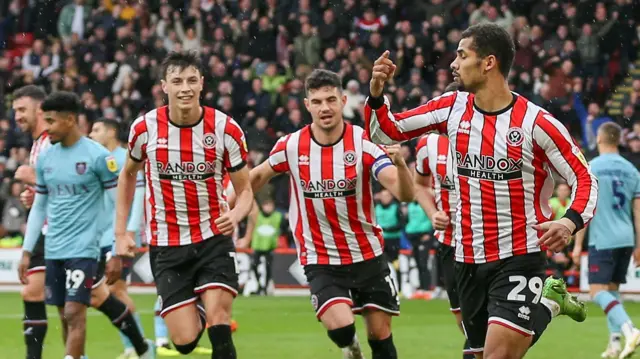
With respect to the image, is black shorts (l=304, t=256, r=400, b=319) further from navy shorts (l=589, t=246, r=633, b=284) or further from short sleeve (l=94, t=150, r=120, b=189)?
navy shorts (l=589, t=246, r=633, b=284)

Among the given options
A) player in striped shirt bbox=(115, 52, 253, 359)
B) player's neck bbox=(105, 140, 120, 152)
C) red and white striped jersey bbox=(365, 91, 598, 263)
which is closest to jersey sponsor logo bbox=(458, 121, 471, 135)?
red and white striped jersey bbox=(365, 91, 598, 263)

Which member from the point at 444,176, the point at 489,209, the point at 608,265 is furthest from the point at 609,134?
the point at 489,209

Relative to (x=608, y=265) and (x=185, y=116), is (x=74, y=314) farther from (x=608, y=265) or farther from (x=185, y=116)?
(x=608, y=265)

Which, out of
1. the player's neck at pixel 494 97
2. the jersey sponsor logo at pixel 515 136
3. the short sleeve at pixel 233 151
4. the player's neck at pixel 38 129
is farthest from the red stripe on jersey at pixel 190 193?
the jersey sponsor logo at pixel 515 136

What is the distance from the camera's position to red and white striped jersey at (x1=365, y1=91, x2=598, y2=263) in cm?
643

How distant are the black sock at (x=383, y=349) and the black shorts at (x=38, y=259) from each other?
2820 mm

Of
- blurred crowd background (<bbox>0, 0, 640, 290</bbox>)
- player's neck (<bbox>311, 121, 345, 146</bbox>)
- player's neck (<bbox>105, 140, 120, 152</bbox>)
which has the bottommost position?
player's neck (<bbox>311, 121, 345, 146</bbox>)

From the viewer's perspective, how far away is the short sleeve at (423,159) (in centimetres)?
928

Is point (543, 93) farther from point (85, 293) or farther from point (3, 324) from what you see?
point (85, 293)

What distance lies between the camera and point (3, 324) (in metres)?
14.4

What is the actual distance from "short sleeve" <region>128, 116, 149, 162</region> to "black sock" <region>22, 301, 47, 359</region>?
179 centimetres

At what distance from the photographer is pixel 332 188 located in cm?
859

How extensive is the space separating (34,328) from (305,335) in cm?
440

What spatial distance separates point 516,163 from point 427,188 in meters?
3.10
